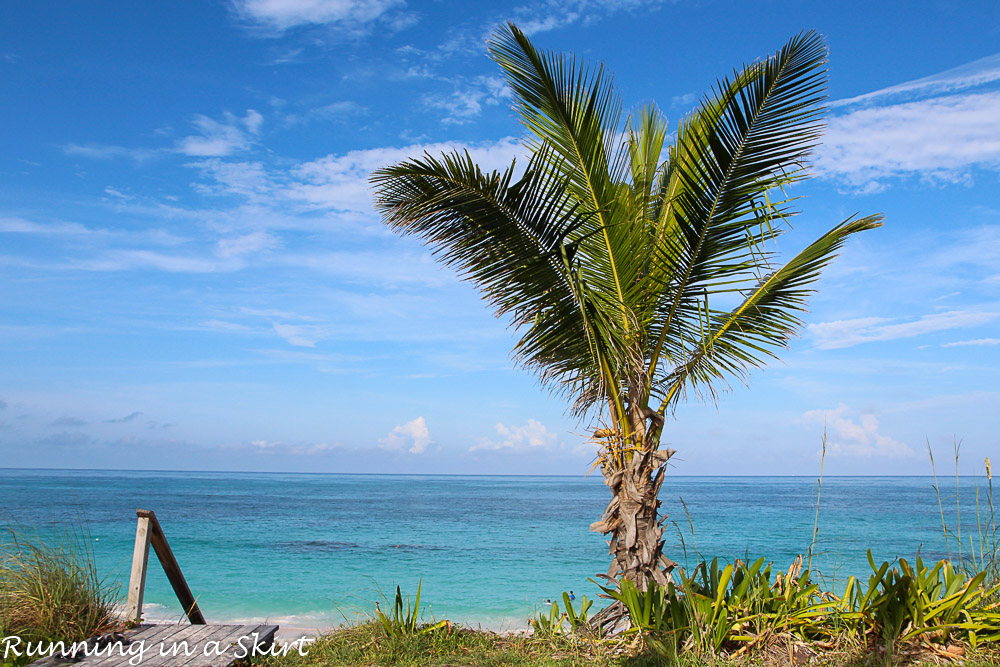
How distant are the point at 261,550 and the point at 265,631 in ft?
56.5

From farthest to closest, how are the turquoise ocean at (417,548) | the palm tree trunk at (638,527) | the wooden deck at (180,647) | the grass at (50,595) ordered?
the turquoise ocean at (417,548), the palm tree trunk at (638,527), the grass at (50,595), the wooden deck at (180,647)

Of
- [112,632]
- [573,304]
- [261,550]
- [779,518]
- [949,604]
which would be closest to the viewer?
[949,604]

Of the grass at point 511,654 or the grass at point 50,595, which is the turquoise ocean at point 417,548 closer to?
the grass at point 511,654

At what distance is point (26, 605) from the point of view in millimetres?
5113

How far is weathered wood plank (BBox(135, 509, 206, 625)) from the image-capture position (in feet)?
18.8

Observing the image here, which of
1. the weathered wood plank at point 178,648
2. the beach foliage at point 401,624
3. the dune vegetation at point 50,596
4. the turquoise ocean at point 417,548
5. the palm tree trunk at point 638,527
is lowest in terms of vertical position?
the turquoise ocean at point 417,548

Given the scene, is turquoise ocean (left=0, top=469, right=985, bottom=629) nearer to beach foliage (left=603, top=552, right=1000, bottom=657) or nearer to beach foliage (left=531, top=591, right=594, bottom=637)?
beach foliage (left=603, top=552, right=1000, bottom=657)

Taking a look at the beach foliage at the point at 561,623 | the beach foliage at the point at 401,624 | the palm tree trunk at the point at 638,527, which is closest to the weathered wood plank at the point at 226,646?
the beach foliage at the point at 401,624

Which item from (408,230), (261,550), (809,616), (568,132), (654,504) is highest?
(568,132)

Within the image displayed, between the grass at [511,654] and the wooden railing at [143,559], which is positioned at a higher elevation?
the wooden railing at [143,559]

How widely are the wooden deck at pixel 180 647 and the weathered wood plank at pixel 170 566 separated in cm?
33

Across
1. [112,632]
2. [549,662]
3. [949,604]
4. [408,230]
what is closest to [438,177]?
[408,230]

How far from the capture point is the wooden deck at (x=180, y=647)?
4.78 metres

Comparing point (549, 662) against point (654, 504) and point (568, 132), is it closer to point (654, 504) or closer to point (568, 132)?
point (654, 504)
